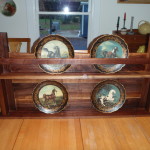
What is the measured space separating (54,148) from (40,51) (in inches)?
20.2

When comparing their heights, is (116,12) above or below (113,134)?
above

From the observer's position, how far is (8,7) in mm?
2930

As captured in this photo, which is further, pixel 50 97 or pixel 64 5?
pixel 64 5

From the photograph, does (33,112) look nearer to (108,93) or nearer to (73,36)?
(108,93)

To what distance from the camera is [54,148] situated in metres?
0.81

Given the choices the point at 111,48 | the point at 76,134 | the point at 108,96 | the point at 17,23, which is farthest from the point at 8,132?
the point at 17,23

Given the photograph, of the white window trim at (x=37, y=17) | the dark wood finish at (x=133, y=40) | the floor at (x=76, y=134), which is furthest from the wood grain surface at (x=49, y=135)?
the white window trim at (x=37, y=17)

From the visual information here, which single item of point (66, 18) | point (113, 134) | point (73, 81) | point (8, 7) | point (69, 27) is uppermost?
point (8, 7)

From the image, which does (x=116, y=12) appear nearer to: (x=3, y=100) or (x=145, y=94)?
(x=145, y=94)

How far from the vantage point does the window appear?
123 inches

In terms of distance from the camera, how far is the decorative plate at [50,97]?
103cm

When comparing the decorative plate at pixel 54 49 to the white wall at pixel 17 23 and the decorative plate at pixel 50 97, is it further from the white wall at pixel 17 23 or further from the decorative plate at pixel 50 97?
the white wall at pixel 17 23

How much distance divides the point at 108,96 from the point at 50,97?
0.35 meters

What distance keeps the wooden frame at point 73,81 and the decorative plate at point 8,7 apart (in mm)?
2318
